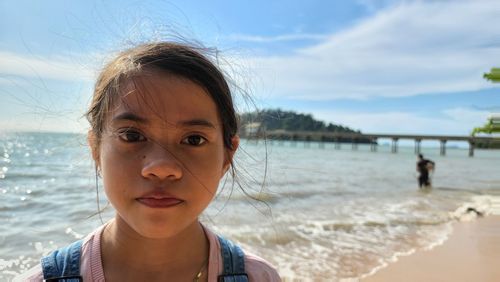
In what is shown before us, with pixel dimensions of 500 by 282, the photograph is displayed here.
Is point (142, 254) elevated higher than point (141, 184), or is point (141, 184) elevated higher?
point (141, 184)

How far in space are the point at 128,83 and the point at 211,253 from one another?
722 mm

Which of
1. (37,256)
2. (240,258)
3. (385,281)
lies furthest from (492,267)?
(37,256)

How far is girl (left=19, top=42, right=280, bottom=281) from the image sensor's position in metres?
1.33

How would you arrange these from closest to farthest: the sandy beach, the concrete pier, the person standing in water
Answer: the sandy beach, the person standing in water, the concrete pier

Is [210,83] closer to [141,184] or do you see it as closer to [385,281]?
[141,184]

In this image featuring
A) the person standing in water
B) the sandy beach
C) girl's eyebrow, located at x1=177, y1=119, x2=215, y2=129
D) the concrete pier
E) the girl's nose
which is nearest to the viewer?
the girl's nose

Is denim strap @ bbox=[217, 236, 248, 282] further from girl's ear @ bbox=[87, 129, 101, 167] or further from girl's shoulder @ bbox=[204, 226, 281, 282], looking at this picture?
girl's ear @ bbox=[87, 129, 101, 167]

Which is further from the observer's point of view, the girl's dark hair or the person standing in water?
the person standing in water

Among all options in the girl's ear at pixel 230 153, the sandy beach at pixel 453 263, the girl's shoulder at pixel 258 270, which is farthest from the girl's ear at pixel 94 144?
the sandy beach at pixel 453 263

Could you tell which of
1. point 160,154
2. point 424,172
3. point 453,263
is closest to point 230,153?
point 160,154

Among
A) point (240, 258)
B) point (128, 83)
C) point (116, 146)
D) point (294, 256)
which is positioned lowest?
point (294, 256)

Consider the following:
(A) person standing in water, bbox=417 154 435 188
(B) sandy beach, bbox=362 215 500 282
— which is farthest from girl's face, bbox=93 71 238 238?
(A) person standing in water, bbox=417 154 435 188

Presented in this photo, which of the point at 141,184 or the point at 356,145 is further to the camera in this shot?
the point at 356,145

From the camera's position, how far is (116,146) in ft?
4.52
